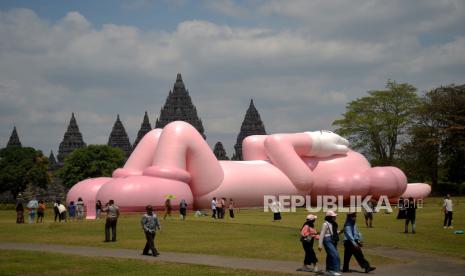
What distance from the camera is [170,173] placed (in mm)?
30359

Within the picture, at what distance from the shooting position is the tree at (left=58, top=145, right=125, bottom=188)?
6725 centimetres

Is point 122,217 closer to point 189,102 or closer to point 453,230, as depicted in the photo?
point 453,230

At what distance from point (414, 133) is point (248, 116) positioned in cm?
3784

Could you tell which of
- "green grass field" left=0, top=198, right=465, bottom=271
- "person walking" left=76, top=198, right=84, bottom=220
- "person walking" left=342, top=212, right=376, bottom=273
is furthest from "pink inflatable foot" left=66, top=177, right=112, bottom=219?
"person walking" left=342, top=212, right=376, bottom=273

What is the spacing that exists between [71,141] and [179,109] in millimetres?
20650

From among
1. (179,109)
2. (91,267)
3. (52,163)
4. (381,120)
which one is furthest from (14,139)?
(91,267)

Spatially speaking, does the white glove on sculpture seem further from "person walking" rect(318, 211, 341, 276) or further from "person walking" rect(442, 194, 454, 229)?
"person walking" rect(318, 211, 341, 276)

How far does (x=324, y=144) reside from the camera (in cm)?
3688

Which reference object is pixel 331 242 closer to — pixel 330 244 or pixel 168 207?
pixel 330 244

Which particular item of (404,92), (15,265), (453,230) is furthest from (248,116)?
(15,265)

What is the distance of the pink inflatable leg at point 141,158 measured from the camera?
3294cm

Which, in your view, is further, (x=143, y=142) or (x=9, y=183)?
(x=9, y=183)

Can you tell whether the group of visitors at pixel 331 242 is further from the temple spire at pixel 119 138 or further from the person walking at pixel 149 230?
the temple spire at pixel 119 138

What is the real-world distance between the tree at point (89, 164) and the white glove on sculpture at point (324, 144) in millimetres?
35861
